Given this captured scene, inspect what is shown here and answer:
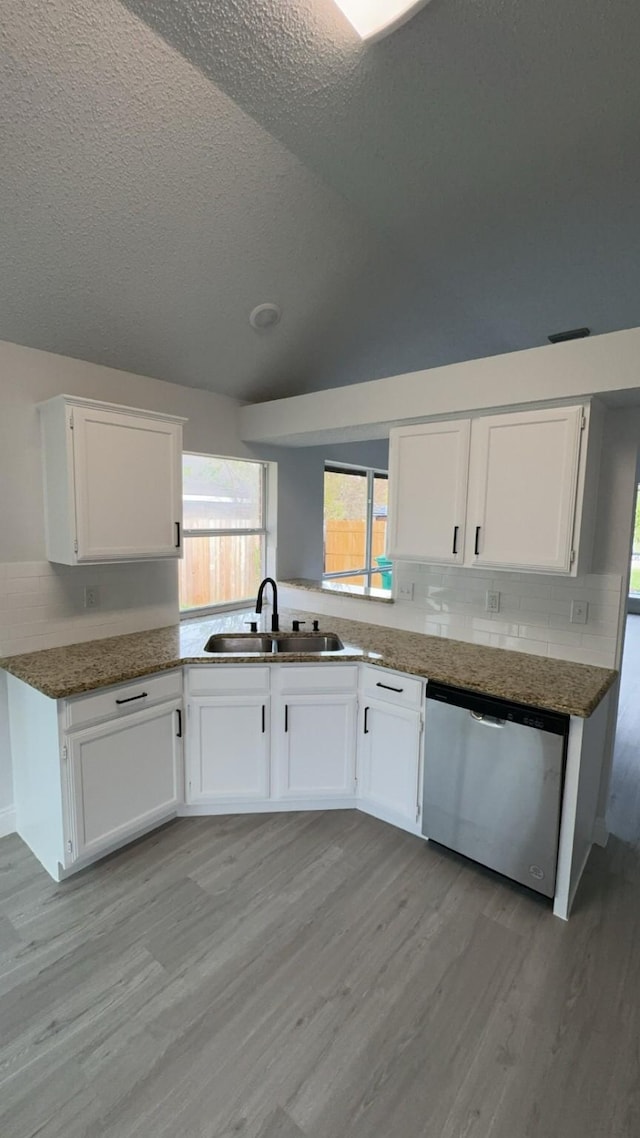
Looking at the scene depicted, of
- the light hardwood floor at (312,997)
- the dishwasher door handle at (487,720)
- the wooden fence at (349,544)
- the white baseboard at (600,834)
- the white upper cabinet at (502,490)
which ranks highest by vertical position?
the white upper cabinet at (502,490)

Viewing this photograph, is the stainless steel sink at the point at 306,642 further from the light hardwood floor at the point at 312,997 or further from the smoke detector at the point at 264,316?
the smoke detector at the point at 264,316

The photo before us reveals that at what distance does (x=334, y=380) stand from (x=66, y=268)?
6.29 feet

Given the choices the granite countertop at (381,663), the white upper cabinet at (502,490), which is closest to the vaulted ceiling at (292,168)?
the white upper cabinet at (502,490)

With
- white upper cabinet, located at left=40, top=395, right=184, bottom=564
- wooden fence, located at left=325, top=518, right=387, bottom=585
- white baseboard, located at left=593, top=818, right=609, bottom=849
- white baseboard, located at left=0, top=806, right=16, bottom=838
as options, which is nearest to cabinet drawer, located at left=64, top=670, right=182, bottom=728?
white upper cabinet, located at left=40, top=395, right=184, bottom=564

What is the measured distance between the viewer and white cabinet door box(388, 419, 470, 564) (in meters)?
2.52

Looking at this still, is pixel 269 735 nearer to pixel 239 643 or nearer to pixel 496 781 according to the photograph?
pixel 239 643

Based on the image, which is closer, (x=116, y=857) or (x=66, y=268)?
(x=66, y=268)

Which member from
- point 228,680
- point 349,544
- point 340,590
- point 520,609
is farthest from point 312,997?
point 349,544

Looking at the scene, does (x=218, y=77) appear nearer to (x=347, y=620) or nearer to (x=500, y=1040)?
(x=347, y=620)

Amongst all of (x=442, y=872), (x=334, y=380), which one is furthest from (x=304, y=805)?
(x=334, y=380)

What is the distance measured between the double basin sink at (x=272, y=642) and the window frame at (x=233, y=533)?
1.71 feet

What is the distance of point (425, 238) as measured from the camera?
2.49 metres

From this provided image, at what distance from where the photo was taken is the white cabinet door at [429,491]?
2.52 m

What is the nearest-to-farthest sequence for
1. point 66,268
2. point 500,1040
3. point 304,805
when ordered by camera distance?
point 500,1040 < point 66,268 < point 304,805
